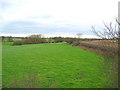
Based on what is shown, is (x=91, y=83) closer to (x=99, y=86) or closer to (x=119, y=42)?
(x=99, y=86)

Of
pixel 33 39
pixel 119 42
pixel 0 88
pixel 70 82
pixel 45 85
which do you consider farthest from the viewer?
pixel 33 39

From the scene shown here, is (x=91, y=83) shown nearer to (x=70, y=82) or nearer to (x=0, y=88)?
Result: (x=70, y=82)

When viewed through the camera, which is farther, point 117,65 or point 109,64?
point 109,64

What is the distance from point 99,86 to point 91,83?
1.25ft

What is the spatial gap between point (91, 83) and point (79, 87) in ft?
1.92

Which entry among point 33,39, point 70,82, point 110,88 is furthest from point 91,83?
point 33,39

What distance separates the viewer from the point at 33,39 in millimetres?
42219

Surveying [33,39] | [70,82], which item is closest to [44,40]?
[33,39]

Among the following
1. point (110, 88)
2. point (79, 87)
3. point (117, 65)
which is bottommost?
point (79, 87)

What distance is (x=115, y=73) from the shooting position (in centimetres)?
310

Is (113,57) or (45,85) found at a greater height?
(113,57)

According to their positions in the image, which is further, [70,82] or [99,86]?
[70,82]

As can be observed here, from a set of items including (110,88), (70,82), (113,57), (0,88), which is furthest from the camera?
(70,82)

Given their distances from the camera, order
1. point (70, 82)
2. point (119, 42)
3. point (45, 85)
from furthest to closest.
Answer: point (70, 82) → point (45, 85) → point (119, 42)
